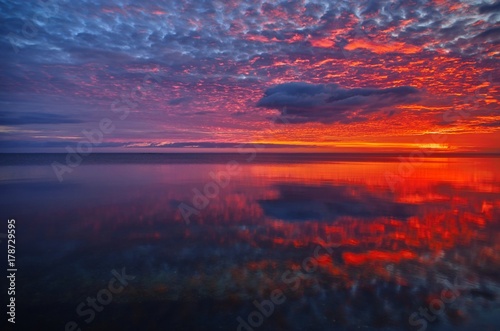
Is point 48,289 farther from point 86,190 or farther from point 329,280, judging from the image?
point 86,190

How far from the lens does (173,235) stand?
15.1 metres

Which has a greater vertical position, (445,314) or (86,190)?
(86,190)

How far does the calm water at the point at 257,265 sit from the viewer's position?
26.7 ft

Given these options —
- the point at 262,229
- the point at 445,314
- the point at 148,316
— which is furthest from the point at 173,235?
the point at 445,314

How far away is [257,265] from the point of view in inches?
452

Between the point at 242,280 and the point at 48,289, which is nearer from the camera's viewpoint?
the point at 48,289

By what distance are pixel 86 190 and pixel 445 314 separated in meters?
28.8

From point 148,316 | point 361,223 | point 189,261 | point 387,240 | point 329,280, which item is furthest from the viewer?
point 361,223

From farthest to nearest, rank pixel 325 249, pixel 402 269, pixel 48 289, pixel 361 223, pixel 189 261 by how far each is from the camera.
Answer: pixel 361 223 → pixel 325 249 → pixel 189 261 → pixel 402 269 → pixel 48 289

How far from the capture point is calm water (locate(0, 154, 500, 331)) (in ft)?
26.7

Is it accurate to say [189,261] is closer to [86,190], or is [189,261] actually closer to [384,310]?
[384,310]

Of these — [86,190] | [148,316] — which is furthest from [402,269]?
[86,190]

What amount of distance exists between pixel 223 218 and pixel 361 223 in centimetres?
802

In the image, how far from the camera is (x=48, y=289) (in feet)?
31.2
